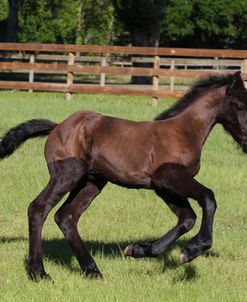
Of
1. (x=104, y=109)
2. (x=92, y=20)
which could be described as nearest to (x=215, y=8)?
(x=92, y=20)

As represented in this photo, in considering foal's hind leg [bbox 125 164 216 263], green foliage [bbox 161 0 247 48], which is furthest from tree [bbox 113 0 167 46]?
foal's hind leg [bbox 125 164 216 263]

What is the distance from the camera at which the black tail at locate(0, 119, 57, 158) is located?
6551 millimetres

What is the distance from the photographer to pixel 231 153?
1307 cm

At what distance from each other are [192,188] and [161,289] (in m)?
0.81

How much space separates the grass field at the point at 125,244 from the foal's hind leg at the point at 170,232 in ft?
0.69

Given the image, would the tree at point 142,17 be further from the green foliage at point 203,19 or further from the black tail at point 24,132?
the black tail at point 24,132

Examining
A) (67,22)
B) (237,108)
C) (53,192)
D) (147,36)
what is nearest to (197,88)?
(237,108)

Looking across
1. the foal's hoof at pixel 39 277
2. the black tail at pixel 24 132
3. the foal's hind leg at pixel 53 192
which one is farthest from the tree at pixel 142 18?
the foal's hoof at pixel 39 277

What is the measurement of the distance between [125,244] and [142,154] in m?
1.47

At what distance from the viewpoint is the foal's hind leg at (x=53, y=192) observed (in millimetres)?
5965

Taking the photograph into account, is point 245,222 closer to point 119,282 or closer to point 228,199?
point 228,199

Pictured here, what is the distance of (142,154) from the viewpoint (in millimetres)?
6020

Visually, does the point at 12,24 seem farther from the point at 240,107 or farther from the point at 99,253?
the point at 240,107

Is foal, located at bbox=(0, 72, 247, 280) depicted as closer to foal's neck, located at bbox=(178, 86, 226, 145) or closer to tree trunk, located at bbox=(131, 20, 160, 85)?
foal's neck, located at bbox=(178, 86, 226, 145)
